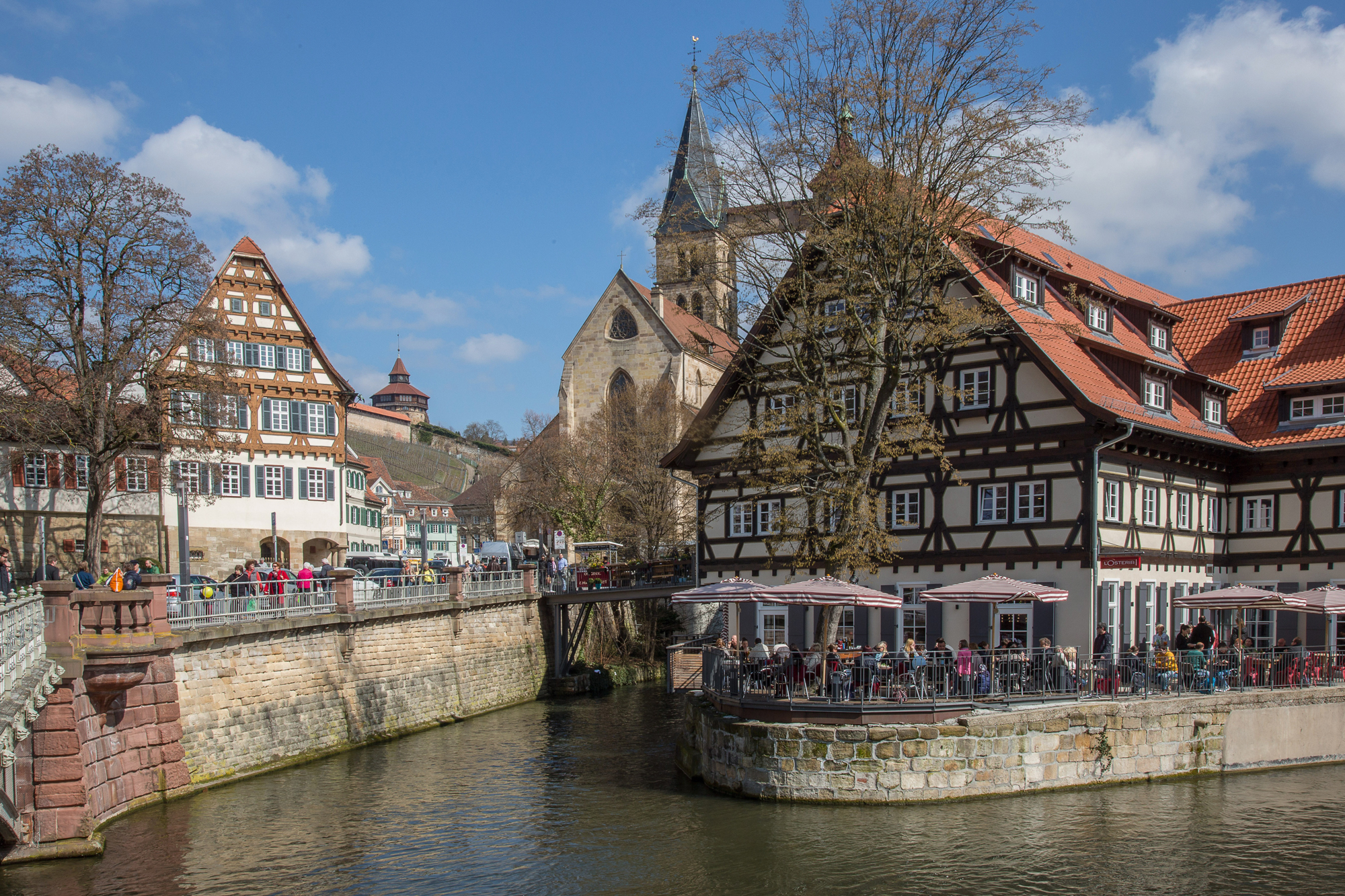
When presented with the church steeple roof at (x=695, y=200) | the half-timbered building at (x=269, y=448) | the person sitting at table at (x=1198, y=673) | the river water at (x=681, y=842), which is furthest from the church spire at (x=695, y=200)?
the half-timbered building at (x=269, y=448)

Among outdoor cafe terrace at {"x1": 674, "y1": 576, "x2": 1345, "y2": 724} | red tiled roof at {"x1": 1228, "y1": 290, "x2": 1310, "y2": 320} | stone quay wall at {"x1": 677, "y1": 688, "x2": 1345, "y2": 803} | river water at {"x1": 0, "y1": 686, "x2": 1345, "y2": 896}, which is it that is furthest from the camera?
red tiled roof at {"x1": 1228, "y1": 290, "x2": 1310, "y2": 320}

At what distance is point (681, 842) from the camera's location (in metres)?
17.4

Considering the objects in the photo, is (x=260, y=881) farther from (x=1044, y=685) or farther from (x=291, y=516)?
(x=291, y=516)

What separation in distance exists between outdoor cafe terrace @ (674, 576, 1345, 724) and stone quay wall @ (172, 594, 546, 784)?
831 cm

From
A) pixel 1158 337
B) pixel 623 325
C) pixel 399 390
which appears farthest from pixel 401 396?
pixel 1158 337

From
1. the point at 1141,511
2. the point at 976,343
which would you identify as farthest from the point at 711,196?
the point at 1141,511

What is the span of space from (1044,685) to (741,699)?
5.40m

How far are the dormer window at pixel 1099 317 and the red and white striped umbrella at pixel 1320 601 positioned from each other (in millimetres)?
9472

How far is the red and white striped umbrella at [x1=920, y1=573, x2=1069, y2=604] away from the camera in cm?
2197

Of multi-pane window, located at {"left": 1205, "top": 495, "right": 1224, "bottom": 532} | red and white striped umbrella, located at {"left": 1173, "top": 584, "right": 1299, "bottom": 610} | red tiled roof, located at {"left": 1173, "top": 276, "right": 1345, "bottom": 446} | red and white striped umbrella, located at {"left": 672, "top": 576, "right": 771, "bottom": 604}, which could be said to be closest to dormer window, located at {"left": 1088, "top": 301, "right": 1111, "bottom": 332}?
red tiled roof, located at {"left": 1173, "top": 276, "right": 1345, "bottom": 446}

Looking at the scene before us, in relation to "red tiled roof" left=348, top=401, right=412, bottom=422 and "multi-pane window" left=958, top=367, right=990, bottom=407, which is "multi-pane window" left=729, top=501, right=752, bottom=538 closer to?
"multi-pane window" left=958, top=367, right=990, bottom=407

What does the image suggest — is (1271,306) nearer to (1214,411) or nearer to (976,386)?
(1214,411)

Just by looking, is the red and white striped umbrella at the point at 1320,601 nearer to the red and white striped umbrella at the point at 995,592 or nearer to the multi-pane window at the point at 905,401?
the red and white striped umbrella at the point at 995,592

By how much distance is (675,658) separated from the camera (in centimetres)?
3462
